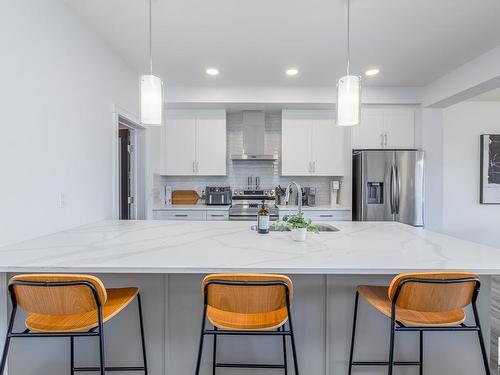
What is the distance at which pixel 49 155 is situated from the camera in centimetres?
203

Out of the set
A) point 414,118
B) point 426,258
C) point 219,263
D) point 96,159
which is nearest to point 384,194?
point 414,118

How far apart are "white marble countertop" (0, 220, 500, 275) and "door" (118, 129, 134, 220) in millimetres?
1595

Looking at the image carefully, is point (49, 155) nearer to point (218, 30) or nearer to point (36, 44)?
point (36, 44)

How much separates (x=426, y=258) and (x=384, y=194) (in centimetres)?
259

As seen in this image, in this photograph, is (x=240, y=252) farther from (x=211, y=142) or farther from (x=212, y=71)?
(x=211, y=142)

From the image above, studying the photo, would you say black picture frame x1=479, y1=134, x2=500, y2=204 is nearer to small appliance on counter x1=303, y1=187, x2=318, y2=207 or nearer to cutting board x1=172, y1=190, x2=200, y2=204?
small appliance on counter x1=303, y1=187, x2=318, y2=207

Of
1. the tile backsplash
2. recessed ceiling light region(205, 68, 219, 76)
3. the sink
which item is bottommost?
the sink

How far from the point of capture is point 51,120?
2.06 meters

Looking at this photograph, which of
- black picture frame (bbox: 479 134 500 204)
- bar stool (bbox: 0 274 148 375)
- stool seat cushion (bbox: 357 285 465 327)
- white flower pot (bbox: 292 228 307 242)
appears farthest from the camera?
black picture frame (bbox: 479 134 500 204)

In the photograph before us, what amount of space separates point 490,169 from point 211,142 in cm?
439

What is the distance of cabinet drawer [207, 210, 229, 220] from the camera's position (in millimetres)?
4094

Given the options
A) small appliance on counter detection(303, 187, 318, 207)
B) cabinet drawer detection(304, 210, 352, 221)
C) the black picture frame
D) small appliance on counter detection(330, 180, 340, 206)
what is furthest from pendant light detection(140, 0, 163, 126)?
the black picture frame

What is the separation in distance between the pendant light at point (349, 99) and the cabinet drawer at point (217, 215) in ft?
8.14

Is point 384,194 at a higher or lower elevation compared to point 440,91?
lower
